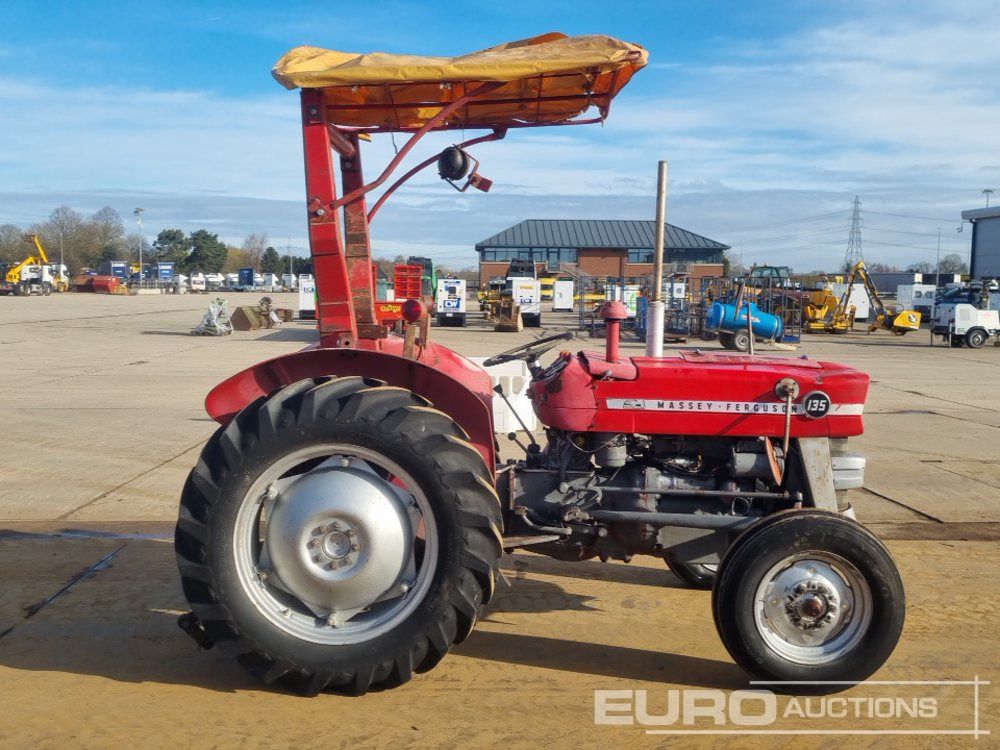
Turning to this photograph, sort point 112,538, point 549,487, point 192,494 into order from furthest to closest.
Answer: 1. point 112,538
2. point 549,487
3. point 192,494

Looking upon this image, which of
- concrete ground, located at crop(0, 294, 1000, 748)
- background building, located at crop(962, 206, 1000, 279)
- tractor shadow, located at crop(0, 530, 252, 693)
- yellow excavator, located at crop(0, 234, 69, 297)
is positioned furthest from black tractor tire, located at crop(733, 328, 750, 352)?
A: yellow excavator, located at crop(0, 234, 69, 297)

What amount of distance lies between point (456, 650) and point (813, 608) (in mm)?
1665

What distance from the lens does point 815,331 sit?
35.6 metres

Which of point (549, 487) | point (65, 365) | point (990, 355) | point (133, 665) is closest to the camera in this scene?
point (133, 665)

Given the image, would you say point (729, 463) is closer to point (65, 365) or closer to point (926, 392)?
point (926, 392)

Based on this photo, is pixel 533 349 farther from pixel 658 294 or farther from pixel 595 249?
pixel 595 249

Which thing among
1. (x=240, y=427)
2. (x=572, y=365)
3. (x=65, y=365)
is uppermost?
(x=572, y=365)

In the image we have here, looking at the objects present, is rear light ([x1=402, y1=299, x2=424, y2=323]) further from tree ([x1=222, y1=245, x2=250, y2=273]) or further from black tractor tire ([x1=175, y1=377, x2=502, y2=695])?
tree ([x1=222, y1=245, x2=250, y2=273])

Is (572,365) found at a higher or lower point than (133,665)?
higher

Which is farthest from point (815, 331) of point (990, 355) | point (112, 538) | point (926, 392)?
point (112, 538)

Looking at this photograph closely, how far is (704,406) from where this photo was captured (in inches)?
164

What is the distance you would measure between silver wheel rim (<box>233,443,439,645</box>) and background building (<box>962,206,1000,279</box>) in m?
59.7

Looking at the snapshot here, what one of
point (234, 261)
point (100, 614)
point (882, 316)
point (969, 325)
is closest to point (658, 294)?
point (100, 614)

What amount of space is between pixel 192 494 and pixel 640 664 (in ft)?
7.09
